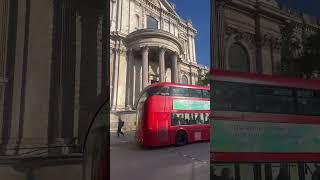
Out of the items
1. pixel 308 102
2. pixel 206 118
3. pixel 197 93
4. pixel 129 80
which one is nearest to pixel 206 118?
pixel 206 118

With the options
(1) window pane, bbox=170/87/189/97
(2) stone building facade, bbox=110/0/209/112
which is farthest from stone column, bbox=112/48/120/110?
(1) window pane, bbox=170/87/189/97

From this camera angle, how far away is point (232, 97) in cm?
125

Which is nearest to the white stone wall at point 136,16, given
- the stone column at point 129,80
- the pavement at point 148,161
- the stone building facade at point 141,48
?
the stone building facade at point 141,48

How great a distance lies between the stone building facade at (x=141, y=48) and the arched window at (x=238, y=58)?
0.25m

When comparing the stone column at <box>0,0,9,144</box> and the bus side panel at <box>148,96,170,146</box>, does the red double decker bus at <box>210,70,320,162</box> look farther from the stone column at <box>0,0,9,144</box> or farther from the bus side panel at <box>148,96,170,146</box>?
the stone column at <box>0,0,9,144</box>

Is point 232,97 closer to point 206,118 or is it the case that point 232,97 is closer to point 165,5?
point 206,118

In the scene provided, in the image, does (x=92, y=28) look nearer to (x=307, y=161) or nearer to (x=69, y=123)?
(x=69, y=123)

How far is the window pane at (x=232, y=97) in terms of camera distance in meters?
1.21

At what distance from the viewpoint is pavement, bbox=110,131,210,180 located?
102cm

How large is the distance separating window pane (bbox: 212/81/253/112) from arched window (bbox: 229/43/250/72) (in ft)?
0.28

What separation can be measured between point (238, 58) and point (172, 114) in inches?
16.6

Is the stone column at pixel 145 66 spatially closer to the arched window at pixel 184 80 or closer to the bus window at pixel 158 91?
the bus window at pixel 158 91

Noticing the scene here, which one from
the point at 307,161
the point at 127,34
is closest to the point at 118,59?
the point at 127,34

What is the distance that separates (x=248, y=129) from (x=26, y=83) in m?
0.88
